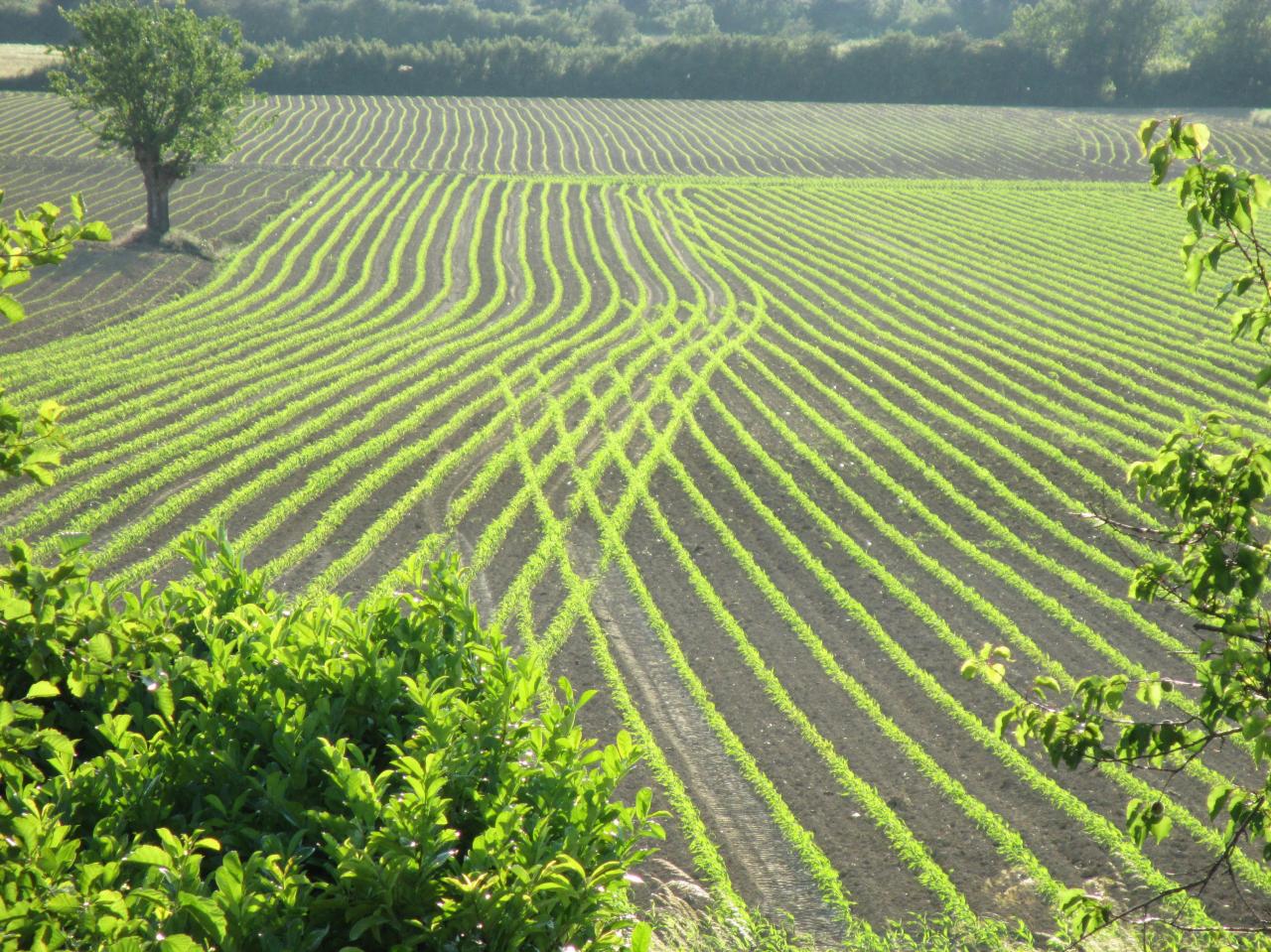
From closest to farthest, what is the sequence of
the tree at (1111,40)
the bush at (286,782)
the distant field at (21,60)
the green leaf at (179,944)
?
the green leaf at (179,944) < the bush at (286,782) < the distant field at (21,60) < the tree at (1111,40)

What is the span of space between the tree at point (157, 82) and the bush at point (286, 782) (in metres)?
26.8

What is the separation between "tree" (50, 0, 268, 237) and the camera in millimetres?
26703

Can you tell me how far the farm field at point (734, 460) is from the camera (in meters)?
8.70

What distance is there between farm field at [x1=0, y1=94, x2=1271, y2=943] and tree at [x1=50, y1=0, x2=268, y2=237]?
304cm

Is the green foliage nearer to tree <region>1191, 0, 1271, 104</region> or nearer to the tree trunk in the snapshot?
the tree trunk

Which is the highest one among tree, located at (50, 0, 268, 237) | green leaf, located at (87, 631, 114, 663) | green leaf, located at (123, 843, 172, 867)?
tree, located at (50, 0, 268, 237)

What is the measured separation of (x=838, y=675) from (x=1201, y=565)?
6.95 meters

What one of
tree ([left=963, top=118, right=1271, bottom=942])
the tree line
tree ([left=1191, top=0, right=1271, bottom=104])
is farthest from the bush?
tree ([left=1191, top=0, right=1271, bottom=104])

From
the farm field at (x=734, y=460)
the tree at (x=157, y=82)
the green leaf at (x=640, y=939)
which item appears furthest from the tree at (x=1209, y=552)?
the tree at (x=157, y=82)

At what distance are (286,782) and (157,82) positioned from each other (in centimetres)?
2835

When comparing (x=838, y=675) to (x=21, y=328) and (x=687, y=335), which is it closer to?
(x=687, y=335)

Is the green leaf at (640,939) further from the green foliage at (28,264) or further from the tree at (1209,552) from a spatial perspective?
the green foliage at (28,264)

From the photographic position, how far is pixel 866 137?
176 ft

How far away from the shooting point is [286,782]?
11.7 ft
